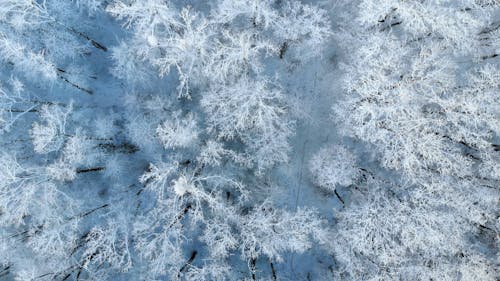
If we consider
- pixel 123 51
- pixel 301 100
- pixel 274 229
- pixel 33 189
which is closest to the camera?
pixel 33 189

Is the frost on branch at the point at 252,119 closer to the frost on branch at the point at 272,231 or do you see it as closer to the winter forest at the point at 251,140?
the winter forest at the point at 251,140

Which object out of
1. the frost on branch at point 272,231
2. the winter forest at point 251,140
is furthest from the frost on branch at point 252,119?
the frost on branch at point 272,231

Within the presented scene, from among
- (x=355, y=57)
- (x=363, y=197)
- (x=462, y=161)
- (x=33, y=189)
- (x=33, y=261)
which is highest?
(x=355, y=57)

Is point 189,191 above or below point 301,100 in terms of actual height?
below

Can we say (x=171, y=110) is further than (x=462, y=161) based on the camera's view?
Yes

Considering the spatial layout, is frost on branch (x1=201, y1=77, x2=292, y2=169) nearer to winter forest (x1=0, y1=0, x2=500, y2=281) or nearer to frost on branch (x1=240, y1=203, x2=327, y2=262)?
winter forest (x1=0, y1=0, x2=500, y2=281)

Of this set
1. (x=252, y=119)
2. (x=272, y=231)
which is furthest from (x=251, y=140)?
(x=272, y=231)

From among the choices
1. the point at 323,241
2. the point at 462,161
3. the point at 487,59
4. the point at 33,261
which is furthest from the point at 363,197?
the point at 33,261

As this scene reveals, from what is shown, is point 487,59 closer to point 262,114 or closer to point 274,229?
point 262,114
